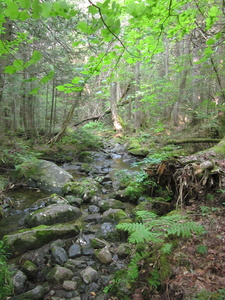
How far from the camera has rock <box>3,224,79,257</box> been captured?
3.89m

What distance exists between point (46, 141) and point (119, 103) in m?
10.3

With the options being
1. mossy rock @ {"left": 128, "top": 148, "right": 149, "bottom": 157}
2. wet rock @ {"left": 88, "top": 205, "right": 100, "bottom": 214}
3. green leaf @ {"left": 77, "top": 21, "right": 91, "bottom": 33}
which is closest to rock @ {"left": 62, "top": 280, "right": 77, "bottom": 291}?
wet rock @ {"left": 88, "top": 205, "right": 100, "bottom": 214}

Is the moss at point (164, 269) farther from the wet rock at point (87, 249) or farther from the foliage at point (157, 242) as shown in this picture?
the wet rock at point (87, 249)

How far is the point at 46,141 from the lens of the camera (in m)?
12.5

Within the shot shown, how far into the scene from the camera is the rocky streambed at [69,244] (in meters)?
3.06

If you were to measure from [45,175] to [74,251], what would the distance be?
4.53 m

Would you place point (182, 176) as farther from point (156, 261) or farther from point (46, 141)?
point (46, 141)

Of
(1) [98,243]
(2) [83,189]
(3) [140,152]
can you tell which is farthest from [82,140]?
(1) [98,243]

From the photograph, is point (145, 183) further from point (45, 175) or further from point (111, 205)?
point (45, 175)

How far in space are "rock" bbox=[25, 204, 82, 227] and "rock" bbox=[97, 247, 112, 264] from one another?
179cm

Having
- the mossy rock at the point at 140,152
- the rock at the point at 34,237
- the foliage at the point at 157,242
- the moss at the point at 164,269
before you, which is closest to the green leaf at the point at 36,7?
the foliage at the point at 157,242

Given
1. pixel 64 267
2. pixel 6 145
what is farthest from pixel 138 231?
pixel 6 145

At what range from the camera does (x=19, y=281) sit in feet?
10.2

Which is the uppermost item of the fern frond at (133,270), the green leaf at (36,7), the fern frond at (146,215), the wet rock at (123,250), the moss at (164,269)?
the green leaf at (36,7)
